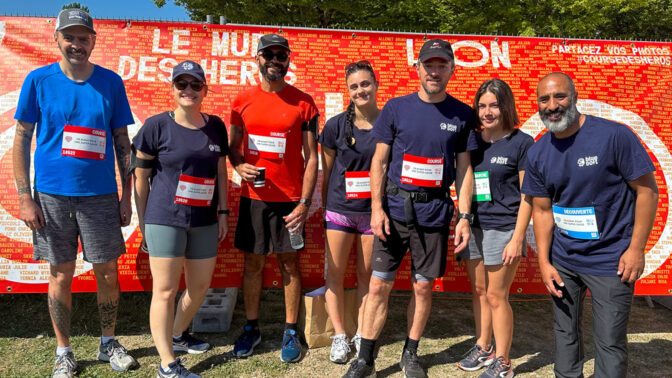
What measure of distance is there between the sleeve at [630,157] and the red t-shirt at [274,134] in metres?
1.98

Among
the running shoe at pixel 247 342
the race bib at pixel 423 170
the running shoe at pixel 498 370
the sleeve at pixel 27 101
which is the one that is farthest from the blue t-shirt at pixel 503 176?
the sleeve at pixel 27 101

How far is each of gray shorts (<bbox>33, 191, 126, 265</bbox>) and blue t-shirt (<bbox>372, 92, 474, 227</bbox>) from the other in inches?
76.5

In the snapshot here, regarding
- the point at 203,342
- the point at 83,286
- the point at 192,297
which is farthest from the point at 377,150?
the point at 83,286

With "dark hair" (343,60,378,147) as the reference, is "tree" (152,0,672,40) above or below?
above

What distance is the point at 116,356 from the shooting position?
130 inches

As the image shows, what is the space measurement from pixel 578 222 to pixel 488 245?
2.41ft

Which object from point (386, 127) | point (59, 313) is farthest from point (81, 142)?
point (386, 127)

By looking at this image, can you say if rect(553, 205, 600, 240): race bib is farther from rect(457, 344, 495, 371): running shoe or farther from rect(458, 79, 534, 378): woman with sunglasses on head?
rect(457, 344, 495, 371): running shoe

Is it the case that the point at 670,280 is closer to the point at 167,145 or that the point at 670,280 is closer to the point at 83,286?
the point at 167,145

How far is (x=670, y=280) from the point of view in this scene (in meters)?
4.11

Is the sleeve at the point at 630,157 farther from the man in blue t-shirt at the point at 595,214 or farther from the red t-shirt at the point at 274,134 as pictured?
the red t-shirt at the point at 274,134

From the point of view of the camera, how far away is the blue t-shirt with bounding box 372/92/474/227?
2.93 metres

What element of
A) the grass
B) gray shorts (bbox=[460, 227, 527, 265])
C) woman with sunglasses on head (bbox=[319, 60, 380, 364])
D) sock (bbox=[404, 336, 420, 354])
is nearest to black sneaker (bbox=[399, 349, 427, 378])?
sock (bbox=[404, 336, 420, 354])

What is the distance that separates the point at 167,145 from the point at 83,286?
69.8 inches
